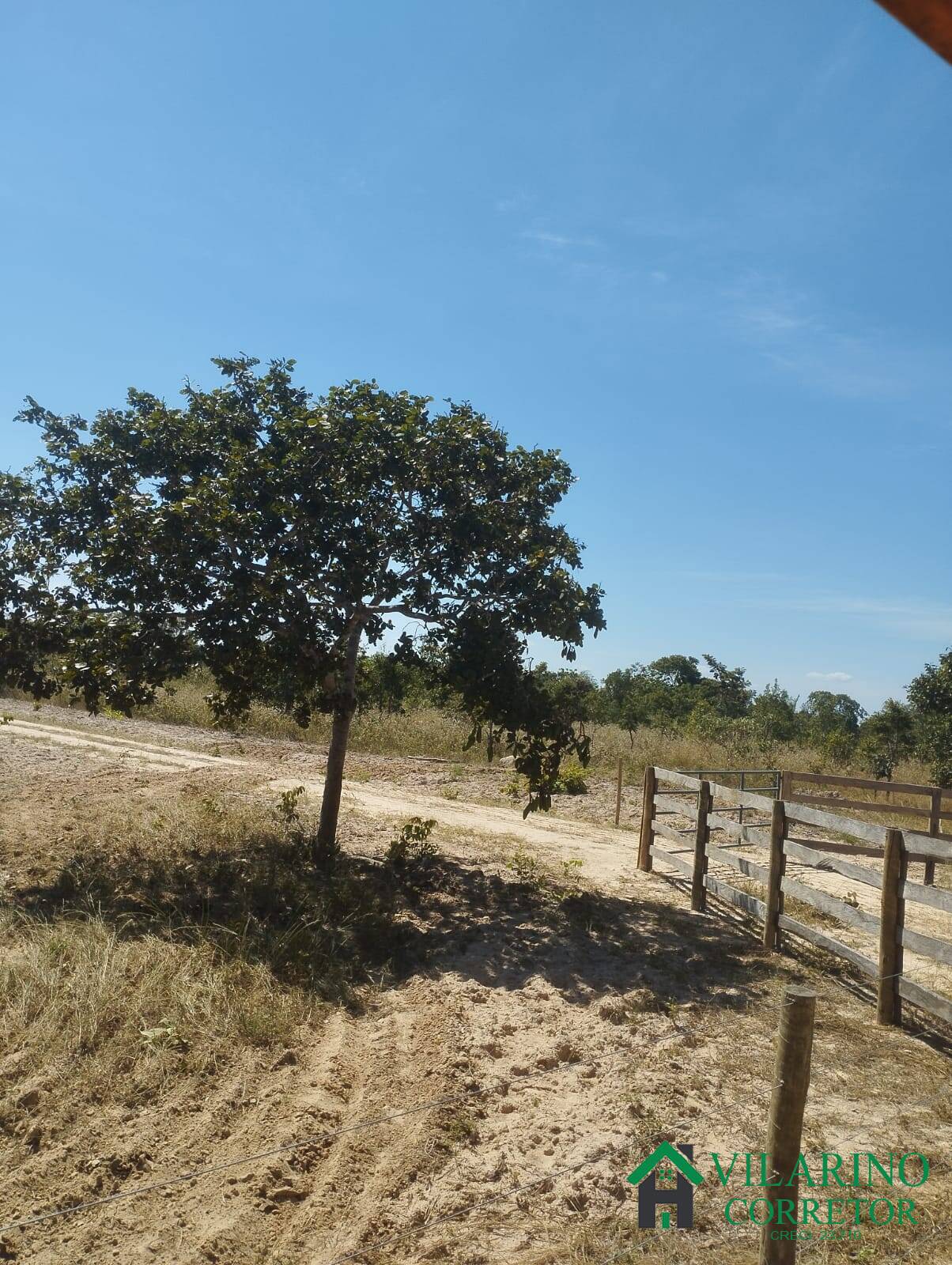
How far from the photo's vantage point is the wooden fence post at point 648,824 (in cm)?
1212

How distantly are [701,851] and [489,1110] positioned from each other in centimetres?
524

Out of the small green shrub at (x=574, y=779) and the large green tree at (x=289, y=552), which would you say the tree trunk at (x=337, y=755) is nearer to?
the large green tree at (x=289, y=552)

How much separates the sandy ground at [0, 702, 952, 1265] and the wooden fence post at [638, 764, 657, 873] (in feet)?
8.62

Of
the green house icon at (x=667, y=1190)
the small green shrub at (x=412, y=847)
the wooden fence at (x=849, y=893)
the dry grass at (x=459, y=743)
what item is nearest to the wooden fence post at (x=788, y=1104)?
the green house icon at (x=667, y=1190)

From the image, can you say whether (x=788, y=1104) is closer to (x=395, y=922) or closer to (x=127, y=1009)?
→ (x=127, y=1009)

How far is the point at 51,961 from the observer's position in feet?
23.8

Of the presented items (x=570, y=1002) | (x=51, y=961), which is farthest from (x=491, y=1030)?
(x=51, y=961)

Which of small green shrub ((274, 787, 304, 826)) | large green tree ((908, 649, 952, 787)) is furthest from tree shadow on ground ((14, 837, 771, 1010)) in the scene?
large green tree ((908, 649, 952, 787))

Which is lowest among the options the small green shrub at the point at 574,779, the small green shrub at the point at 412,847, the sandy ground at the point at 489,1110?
the sandy ground at the point at 489,1110

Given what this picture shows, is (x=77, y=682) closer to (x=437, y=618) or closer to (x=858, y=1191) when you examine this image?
(x=437, y=618)

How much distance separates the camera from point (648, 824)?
12195mm

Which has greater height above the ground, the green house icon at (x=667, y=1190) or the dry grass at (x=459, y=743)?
the dry grass at (x=459, y=743)

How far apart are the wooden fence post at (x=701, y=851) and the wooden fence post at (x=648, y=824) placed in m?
1.75

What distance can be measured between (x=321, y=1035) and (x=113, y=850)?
199 inches
